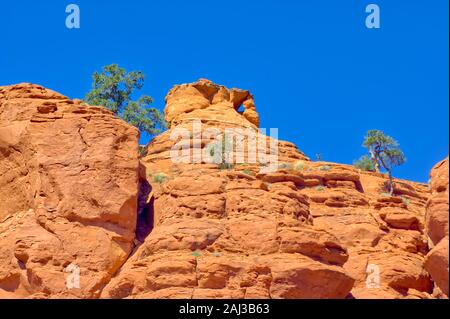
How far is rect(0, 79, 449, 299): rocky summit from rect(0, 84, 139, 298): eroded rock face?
0.16 ft

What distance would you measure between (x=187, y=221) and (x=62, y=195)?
468cm

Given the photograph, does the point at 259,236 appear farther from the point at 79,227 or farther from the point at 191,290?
the point at 79,227

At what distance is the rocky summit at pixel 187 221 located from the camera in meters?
35.2

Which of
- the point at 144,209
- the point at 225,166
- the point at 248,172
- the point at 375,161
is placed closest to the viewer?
the point at 144,209

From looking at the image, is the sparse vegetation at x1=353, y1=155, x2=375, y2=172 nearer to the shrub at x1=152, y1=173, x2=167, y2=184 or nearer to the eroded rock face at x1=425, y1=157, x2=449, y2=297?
the shrub at x1=152, y1=173, x2=167, y2=184

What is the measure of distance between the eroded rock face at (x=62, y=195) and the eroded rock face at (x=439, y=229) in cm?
1110

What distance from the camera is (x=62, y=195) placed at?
39250 millimetres

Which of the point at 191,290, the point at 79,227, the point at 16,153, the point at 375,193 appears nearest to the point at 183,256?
the point at 191,290

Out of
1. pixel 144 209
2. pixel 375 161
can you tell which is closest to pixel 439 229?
pixel 144 209

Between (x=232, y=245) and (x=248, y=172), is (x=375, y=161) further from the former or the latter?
(x=232, y=245)

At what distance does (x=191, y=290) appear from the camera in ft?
113

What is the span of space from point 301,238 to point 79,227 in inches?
302

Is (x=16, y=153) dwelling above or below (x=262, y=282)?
above

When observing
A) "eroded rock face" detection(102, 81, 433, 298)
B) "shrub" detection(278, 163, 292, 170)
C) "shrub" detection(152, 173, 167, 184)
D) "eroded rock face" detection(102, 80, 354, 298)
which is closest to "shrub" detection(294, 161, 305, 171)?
"eroded rock face" detection(102, 81, 433, 298)
